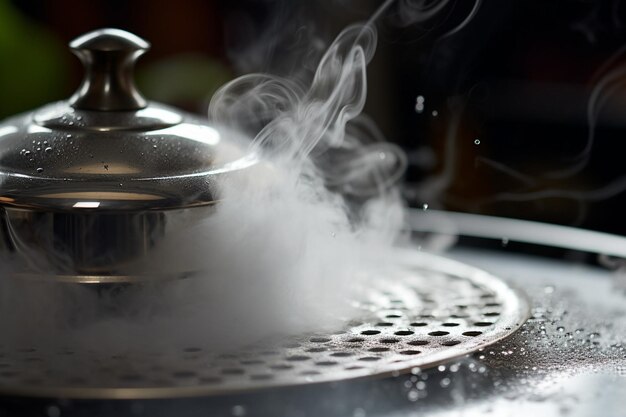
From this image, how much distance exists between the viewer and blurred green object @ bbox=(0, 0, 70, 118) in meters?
2.13

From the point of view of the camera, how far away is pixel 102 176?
78 cm

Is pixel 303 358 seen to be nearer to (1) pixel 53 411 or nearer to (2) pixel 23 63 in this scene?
(1) pixel 53 411

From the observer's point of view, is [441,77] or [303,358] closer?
[303,358]

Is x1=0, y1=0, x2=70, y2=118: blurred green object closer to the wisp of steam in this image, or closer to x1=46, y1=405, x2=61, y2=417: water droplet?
the wisp of steam

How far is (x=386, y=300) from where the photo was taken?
0.93 m

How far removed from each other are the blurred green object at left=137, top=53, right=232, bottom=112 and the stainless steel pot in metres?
1.36

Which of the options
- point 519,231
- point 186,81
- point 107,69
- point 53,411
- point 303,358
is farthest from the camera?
point 186,81

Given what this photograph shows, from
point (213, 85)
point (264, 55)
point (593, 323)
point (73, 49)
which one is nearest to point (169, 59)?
→ point (213, 85)

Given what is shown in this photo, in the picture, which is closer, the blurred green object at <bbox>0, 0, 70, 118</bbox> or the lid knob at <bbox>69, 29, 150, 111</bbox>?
the lid knob at <bbox>69, 29, 150, 111</bbox>

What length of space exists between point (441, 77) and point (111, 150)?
934 mm

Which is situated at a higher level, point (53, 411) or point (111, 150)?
point (111, 150)

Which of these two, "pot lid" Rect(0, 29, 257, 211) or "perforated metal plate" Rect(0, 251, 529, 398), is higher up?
"pot lid" Rect(0, 29, 257, 211)

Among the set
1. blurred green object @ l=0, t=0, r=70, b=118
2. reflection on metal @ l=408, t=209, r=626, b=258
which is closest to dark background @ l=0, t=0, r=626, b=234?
blurred green object @ l=0, t=0, r=70, b=118

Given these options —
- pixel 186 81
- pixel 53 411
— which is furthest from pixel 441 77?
pixel 53 411
